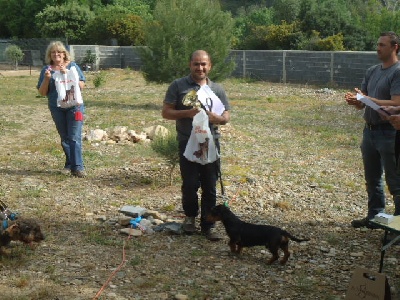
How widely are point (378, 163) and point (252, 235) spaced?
1532 mm

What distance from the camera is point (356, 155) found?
10109 mm

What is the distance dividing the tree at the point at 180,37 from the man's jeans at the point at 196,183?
1135cm

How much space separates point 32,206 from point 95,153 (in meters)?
2.97

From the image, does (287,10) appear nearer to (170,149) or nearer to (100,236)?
(170,149)

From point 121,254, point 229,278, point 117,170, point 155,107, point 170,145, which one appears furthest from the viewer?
point 155,107

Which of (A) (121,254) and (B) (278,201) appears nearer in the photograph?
(A) (121,254)

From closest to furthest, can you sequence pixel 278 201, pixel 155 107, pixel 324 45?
pixel 278 201 → pixel 155 107 → pixel 324 45

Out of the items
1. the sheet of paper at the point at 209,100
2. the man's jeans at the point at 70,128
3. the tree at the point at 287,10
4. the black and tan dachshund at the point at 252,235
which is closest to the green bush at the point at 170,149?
the man's jeans at the point at 70,128

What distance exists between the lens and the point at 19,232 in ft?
16.4

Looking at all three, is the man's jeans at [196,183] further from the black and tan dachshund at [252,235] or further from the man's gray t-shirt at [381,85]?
the man's gray t-shirt at [381,85]

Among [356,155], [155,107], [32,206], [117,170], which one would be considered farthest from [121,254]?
[155,107]

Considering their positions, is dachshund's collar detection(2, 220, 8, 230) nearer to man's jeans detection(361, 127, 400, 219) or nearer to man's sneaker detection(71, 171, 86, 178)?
man's sneaker detection(71, 171, 86, 178)

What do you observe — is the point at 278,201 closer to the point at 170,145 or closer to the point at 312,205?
the point at 312,205

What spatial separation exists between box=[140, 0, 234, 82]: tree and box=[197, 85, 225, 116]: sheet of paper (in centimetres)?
1144
